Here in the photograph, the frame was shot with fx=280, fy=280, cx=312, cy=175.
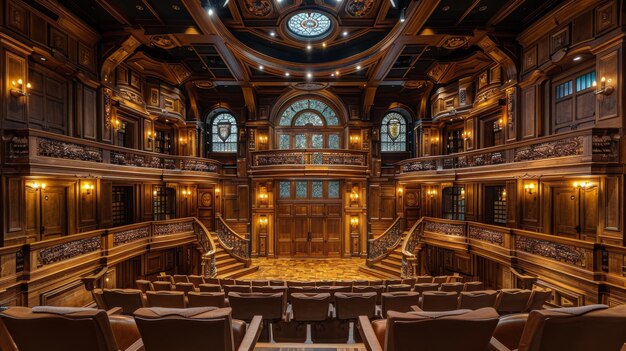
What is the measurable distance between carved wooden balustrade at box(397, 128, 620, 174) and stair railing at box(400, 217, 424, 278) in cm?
295

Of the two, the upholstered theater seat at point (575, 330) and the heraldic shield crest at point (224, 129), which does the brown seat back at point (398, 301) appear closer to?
the upholstered theater seat at point (575, 330)

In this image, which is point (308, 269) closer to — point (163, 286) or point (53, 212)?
point (163, 286)

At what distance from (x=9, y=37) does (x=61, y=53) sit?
5.21ft

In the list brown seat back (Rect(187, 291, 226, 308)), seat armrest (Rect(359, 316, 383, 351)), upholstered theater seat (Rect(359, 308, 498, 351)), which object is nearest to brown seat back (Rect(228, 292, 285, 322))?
brown seat back (Rect(187, 291, 226, 308))

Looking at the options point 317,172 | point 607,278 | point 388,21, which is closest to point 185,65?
point 317,172

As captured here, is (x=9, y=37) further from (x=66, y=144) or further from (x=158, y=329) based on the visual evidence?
(x=158, y=329)

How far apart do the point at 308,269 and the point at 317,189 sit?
4.34m

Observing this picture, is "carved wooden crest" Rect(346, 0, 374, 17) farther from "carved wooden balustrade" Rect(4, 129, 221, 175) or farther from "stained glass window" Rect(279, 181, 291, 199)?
"carved wooden balustrade" Rect(4, 129, 221, 175)

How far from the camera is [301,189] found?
50.9 ft

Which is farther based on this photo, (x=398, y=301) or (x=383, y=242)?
(x=383, y=242)

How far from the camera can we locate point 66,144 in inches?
303

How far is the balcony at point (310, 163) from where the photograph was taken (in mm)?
13430

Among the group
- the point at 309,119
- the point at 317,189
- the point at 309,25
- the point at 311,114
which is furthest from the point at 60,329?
the point at 311,114

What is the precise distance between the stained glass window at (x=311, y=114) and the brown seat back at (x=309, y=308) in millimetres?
12274
